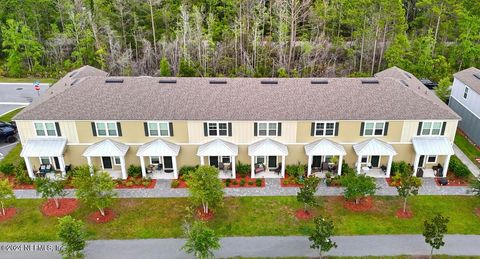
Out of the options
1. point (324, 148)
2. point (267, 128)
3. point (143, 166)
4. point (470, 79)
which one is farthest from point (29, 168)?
point (470, 79)

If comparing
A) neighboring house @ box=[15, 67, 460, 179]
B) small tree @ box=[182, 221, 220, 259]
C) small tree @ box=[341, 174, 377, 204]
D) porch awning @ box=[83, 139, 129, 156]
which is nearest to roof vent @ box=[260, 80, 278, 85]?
neighboring house @ box=[15, 67, 460, 179]

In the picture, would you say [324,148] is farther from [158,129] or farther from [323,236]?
[158,129]

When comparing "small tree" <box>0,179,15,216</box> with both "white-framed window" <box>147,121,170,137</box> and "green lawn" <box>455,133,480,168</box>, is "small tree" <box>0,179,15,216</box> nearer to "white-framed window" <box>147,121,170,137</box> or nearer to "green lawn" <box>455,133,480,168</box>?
"white-framed window" <box>147,121,170,137</box>

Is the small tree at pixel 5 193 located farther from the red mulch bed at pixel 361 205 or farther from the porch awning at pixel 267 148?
the red mulch bed at pixel 361 205

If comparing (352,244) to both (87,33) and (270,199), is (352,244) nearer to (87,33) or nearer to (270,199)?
(270,199)

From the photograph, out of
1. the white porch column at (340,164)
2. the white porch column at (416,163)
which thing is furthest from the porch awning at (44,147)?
the white porch column at (416,163)

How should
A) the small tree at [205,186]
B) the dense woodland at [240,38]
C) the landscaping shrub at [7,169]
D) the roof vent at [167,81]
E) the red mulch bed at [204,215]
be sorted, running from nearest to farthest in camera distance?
the small tree at [205,186] → the red mulch bed at [204,215] → the landscaping shrub at [7,169] → the roof vent at [167,81] → the dense woodland at [240,38]
